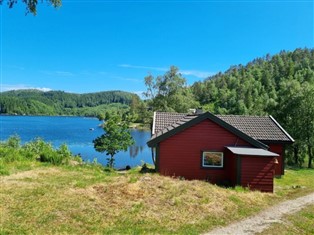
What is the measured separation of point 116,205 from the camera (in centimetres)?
1093

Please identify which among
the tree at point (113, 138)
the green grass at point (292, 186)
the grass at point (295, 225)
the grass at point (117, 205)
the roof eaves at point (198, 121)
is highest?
the roof eaves at point (198, 121)

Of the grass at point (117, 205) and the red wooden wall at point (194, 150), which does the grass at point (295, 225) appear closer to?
the grass at point (117, 205)

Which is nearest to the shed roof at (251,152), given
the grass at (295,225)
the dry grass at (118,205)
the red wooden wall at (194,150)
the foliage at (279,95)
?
the red wooden wall at (194,150)

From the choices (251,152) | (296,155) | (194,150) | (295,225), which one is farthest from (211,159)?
(296,155)

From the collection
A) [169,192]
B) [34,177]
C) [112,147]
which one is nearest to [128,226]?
[169,192]

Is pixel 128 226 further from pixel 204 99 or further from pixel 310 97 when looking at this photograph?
pixel 204 99

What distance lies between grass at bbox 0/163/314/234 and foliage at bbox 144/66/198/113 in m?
26.3

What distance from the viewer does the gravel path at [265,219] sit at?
9453mm

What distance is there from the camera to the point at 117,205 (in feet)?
35.9

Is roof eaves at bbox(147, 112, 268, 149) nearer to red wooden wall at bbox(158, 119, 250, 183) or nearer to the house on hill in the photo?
the house on hill

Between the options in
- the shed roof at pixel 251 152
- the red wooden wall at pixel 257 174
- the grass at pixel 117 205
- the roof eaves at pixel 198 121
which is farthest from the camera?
the roof eaves at pixel 198 121

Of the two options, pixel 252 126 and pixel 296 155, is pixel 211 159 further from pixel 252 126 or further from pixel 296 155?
pixel 296 155

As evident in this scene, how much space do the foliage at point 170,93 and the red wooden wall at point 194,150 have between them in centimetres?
2367

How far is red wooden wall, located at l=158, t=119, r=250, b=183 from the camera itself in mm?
17375
